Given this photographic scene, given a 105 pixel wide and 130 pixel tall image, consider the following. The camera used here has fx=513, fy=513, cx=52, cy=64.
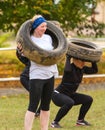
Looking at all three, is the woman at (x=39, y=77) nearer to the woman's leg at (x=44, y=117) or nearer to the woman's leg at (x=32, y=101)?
the woman's leg at (x=32, y=101)

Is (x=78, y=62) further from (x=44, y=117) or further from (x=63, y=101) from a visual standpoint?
(x=44, y=117)

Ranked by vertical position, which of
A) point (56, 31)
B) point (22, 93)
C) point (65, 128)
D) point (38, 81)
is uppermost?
point (56, 31)

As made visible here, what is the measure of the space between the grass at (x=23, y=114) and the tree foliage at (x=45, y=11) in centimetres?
387

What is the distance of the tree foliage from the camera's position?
14961 millimetres

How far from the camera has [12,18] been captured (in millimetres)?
15297

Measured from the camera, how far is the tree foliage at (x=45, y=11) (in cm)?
1496

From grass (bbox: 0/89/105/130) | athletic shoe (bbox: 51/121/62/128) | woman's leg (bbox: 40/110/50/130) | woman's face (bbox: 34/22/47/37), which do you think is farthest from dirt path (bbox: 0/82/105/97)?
woman's face (bbox: 34/22/47/37)

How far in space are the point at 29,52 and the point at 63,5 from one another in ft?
30.7

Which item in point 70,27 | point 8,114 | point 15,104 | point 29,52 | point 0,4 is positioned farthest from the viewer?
point 70,27

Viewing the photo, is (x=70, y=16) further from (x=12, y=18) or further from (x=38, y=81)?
(x=38, y=81)

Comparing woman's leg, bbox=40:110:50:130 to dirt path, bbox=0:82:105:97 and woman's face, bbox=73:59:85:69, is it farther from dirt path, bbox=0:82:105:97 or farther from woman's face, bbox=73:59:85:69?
dirt path, bbox=0:82:105:97

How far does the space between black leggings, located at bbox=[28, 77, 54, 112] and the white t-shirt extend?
0.21ft

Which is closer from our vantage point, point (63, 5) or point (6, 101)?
point (6, 101)

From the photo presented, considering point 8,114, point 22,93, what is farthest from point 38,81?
point 22,93
